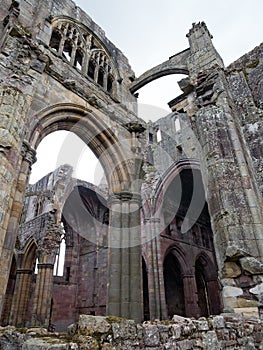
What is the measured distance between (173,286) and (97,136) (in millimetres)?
13613

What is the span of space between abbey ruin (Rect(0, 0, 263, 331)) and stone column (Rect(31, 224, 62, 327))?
0.15 feet

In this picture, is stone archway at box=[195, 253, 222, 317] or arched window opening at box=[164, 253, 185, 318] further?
stone archway at box=[195, 253, 222, 317]

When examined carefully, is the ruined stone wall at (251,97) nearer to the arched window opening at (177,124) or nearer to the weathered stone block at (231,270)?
the weathered stone block at (231,270)

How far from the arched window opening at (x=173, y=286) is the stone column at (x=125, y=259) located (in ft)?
35.5

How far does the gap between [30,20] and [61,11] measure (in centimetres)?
149

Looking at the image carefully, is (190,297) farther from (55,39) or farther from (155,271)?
(55,39)

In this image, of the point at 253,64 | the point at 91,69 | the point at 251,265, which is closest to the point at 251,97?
the point at 253,64

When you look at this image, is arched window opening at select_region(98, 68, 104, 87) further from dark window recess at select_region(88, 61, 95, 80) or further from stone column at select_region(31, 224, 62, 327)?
stone column at select_region(31, 224, 62, 327)

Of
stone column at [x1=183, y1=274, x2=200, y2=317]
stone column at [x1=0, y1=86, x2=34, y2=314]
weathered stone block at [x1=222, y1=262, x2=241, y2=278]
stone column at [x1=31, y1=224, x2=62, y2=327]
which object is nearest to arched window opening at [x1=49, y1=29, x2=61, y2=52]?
stone column at [x1=0, y1=86, x2=34, y2=314]

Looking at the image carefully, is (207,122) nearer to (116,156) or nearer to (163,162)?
(116,156)

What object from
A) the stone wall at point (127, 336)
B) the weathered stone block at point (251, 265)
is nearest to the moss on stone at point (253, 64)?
the weathered stone block at point (251, 265)

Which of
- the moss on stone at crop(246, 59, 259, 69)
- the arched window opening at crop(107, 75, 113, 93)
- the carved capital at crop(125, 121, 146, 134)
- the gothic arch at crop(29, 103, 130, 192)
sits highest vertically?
the arched window opening at crop(107, 75, 113, 93)

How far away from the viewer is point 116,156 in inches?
267

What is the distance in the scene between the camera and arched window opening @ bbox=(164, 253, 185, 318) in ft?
52.1
